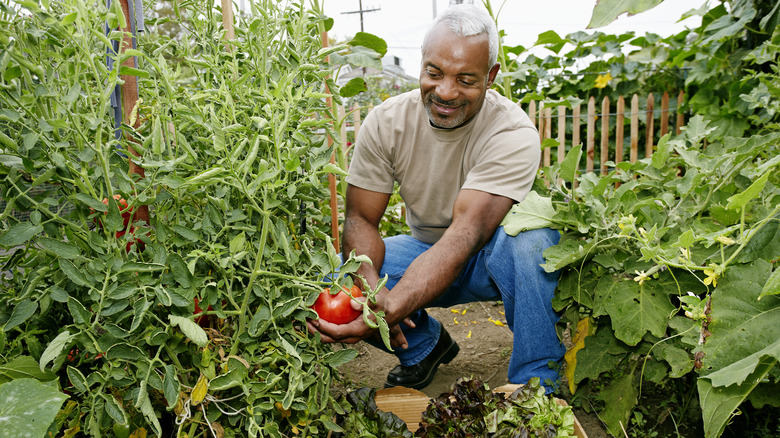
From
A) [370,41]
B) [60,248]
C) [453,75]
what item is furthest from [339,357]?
[370,41]

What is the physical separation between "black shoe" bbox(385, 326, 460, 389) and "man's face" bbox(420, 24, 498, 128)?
0.91 meters

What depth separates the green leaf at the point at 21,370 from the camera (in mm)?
1013

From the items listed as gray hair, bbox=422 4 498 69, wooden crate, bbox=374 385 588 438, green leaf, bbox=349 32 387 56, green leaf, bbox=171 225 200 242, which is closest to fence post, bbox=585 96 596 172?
green leaf, bbox=349 32 387 56

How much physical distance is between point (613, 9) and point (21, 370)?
1.31 meters

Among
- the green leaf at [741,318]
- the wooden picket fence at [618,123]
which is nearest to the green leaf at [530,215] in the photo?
the green leaf at [741,318]

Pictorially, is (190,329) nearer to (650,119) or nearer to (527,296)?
(527,296)

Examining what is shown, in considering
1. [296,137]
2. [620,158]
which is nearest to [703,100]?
[620,158]

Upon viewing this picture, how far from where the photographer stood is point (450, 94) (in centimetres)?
195

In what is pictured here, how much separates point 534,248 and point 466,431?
63 cm

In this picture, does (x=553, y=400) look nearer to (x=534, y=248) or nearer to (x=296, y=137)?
(x=534, y=248)

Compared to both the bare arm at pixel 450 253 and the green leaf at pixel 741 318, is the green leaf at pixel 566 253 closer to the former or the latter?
the bare arm at pixel 450 253

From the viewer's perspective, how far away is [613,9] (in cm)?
106

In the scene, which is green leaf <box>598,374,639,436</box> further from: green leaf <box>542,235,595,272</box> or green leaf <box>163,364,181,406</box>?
green leaf <box>163,364,181,406</box>

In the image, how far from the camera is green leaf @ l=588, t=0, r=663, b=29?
3.43 ft
